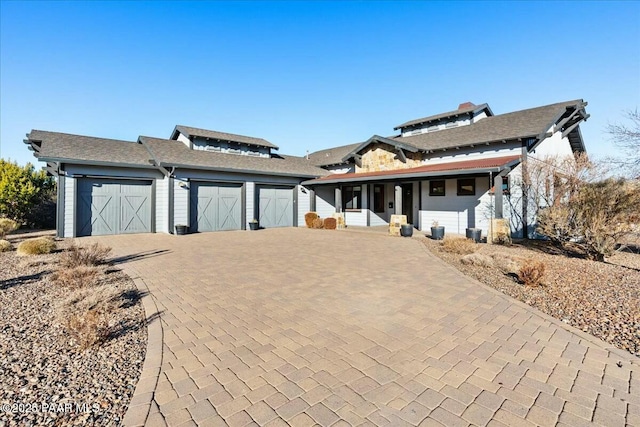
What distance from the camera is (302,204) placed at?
64.0 ft

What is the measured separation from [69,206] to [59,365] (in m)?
12.9

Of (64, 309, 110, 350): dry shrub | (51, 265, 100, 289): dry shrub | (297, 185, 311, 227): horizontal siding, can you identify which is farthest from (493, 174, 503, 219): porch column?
(51, 265, 100, 289): dry shrub

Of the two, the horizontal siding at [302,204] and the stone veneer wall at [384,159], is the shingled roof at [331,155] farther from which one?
the horizontal siding at [302,204]

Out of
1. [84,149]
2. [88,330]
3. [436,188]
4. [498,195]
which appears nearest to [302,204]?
[436,188]

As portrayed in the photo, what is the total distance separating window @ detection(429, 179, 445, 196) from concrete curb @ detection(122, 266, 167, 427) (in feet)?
45.7

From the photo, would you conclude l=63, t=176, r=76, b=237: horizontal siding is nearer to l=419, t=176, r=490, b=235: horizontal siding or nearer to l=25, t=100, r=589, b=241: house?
l=25, t=100, r=589, b=241: house

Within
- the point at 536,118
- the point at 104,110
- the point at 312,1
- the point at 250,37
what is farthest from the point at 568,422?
the point at 104,110

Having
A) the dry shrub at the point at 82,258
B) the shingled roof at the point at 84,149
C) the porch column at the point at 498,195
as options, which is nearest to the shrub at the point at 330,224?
the porch column at the point at 498,195

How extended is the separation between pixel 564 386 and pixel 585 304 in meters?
3.00

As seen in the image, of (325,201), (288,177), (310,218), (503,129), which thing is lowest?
(310,218)

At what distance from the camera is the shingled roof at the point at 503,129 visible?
1310 centimetres

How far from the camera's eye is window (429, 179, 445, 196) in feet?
48.9

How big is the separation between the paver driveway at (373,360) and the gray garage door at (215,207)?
1007 centimetres

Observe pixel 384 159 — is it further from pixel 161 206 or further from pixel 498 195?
pixel 161 206
